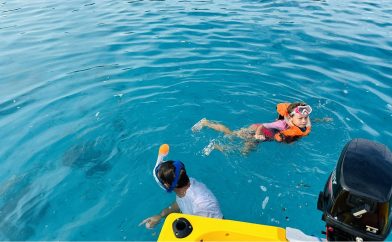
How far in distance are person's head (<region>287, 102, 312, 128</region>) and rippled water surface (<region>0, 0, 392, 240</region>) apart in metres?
0.50

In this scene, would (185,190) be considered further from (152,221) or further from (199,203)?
(152,221)

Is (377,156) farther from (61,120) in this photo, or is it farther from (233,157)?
(61,120)

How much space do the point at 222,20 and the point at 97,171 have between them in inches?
341

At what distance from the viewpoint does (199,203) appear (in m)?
3.87

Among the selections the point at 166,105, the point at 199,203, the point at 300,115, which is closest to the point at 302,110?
the point at 300,115

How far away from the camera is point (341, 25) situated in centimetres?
1167

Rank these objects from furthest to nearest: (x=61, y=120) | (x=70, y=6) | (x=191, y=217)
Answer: (x=70, y=6) → (x=61, y=120) → (x=191, y=217)

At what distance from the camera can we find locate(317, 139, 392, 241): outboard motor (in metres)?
2.33

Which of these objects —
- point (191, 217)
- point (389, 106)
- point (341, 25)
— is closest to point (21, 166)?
point (191, 217)

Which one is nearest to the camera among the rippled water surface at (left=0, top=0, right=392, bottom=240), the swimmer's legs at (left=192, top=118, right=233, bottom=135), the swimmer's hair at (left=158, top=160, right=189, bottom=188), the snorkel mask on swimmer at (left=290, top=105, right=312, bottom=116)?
the swimmer's hair at (left=158, top=160, right=189, bottom=188)

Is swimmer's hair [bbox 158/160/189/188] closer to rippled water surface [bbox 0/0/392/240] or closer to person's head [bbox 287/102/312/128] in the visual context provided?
rippled water surface [bbox 0/0/392/240]

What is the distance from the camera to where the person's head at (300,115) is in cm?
557

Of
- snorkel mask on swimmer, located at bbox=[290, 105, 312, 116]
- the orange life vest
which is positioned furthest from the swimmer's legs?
snorkel mask on swimmer, located at bbox=[290, 105, 312, 116]

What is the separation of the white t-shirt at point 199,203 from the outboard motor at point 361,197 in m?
1.54
